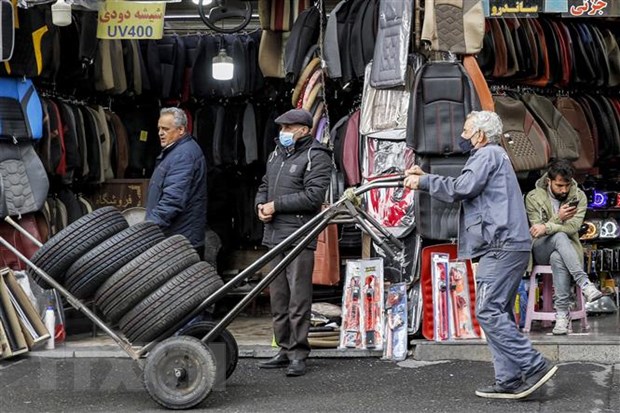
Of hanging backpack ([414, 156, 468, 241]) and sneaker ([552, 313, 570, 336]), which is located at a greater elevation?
hanging backpack ([414, 156, 468, 241])

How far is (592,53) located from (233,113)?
408cm

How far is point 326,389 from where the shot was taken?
8508 millimetres

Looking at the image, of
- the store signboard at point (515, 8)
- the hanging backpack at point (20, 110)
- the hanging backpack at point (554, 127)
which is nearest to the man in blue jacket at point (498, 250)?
the store signboard at point (515, 8)

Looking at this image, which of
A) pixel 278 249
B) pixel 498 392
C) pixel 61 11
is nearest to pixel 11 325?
pixel 61 11

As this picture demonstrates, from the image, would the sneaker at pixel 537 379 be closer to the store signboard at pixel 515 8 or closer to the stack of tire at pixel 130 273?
the stack of tire at pixel 130 273

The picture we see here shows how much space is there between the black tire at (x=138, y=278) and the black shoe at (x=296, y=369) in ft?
5.54

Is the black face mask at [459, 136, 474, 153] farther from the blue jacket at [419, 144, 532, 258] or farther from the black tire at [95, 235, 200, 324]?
the black tire at [95, 235, 200, 324]

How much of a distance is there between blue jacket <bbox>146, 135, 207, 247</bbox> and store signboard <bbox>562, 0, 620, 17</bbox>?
11.3ft

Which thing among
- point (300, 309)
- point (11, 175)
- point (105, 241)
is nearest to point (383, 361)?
point (300, 309)

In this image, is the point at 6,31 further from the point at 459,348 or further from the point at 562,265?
the point at 562,265

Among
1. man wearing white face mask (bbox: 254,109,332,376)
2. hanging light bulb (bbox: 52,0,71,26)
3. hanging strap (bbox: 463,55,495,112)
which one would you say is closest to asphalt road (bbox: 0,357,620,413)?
man wearing white face mask (bbox: 254,109,332,376)

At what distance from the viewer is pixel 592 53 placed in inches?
471

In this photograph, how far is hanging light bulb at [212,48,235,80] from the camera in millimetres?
12547

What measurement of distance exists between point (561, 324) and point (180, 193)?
3.51 metres
